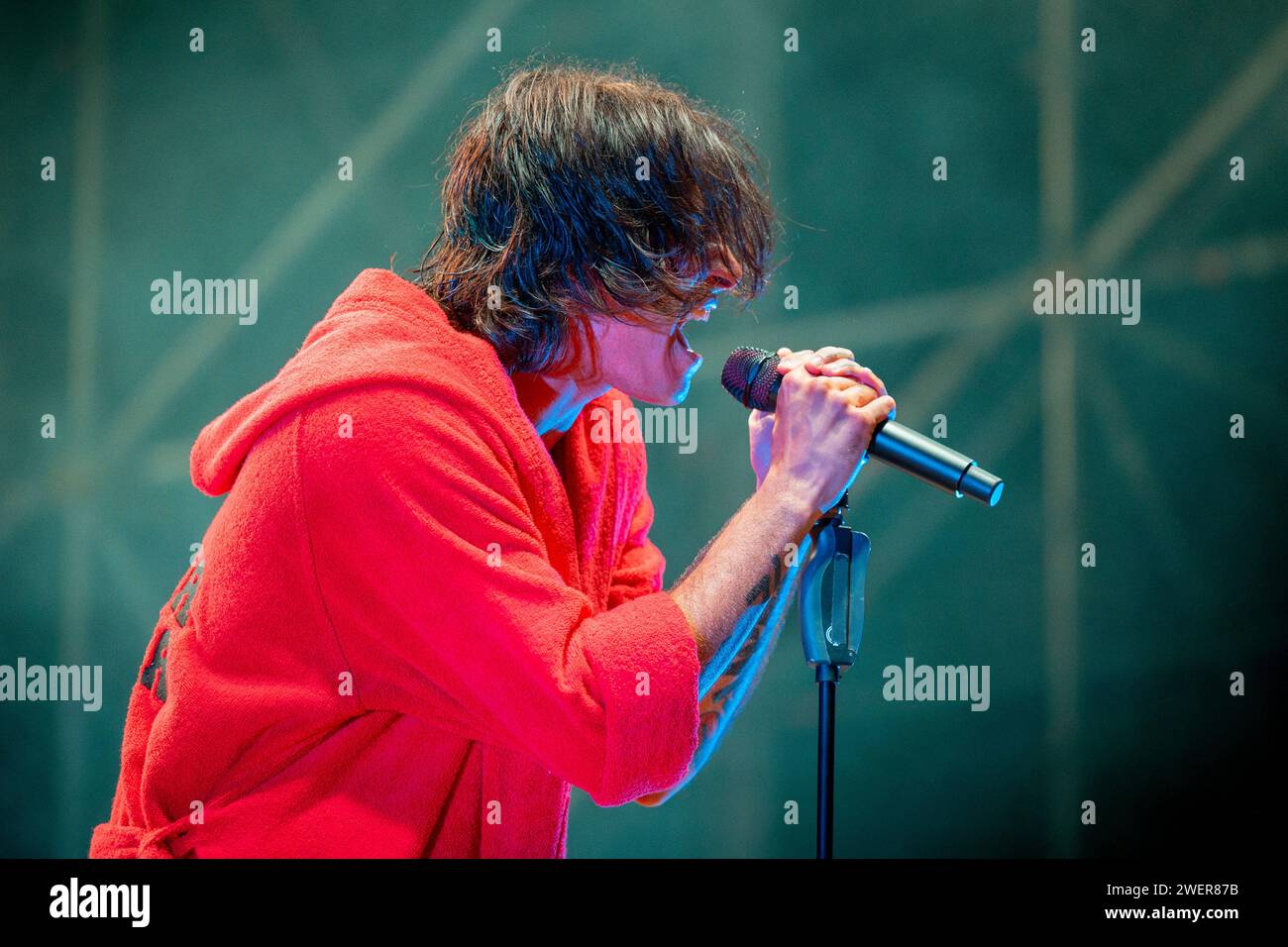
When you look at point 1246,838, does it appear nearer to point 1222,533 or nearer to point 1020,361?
point 1222,533

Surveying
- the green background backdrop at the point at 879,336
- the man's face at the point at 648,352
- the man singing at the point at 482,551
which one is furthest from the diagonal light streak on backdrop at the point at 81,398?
the man's face at the point at 648,352

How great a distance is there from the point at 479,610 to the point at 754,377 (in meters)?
0.42

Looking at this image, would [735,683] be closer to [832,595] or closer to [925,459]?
[832,595]

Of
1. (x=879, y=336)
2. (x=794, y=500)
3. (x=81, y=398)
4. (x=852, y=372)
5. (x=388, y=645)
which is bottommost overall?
(x=388, y=645)

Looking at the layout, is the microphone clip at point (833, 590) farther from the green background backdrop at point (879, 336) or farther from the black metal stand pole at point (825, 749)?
the green background backdrop at point (879, 336)

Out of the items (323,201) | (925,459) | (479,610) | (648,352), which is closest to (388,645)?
(479,610)

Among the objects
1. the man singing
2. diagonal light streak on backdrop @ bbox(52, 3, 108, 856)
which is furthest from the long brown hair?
diagonal light streak on backdrop @ bbox(52, 3, 108, 856)

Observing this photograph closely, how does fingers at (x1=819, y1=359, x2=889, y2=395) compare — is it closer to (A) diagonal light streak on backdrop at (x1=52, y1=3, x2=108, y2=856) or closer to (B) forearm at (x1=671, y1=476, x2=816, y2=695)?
(B) forearm at (x1=671, y1=476, x2=816, y2=695)

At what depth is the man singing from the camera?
0.92 metres

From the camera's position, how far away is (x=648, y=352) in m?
→ 1.17

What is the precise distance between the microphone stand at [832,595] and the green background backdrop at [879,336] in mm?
954

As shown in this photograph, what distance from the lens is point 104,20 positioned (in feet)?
6.53

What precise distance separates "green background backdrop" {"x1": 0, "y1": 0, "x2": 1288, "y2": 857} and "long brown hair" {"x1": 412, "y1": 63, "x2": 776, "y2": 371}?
851 mm
